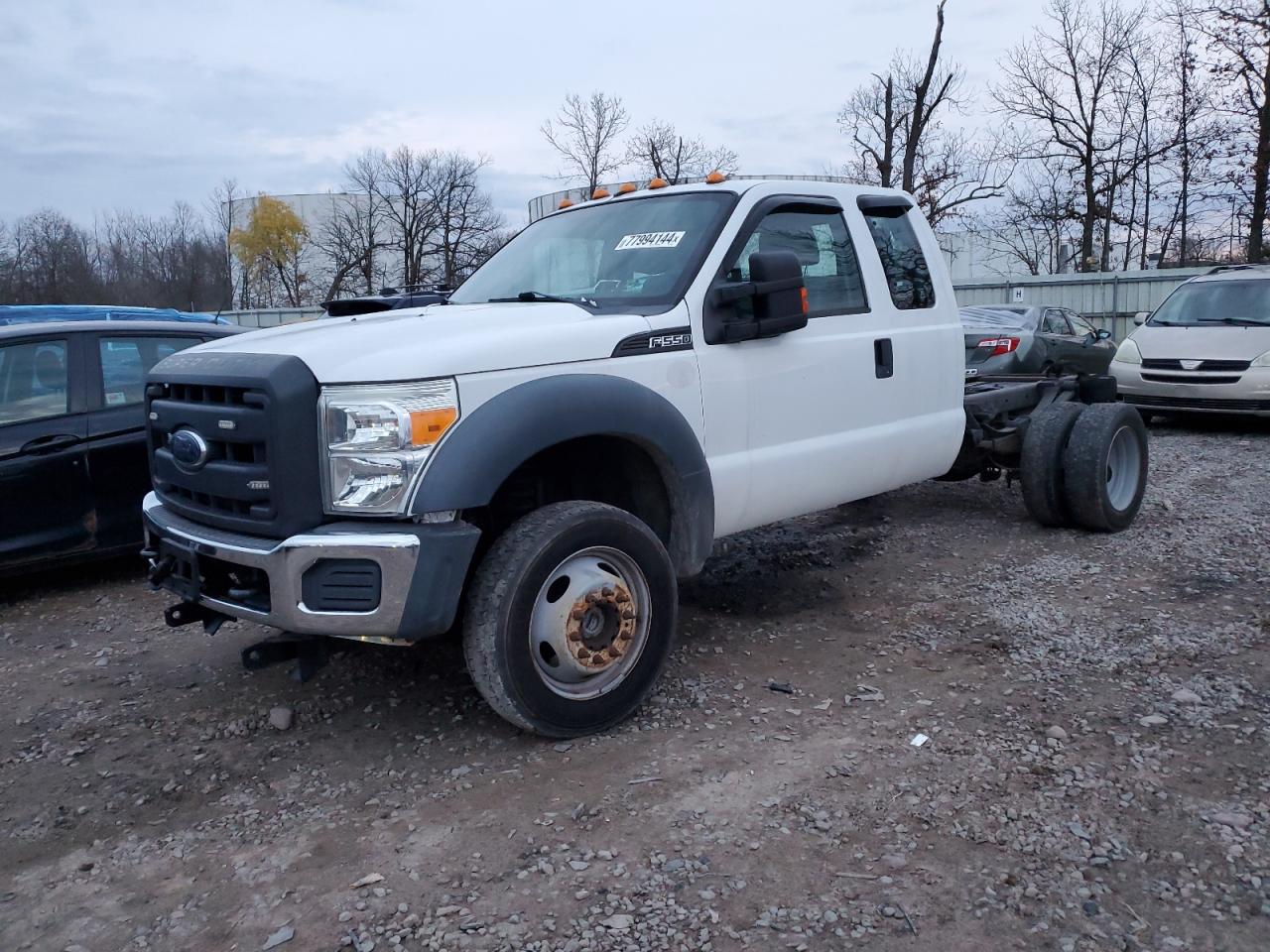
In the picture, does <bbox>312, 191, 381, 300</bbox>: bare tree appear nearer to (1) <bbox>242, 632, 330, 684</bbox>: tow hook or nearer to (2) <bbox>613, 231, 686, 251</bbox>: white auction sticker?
(2) <bbox>613, 231, 686, 251</bbox>: white auction sticker

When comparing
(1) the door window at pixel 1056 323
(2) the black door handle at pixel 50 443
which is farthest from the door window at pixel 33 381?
(1) the door window at pixel 1056 323

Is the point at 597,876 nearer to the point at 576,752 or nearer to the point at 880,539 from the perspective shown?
the point at 576,752

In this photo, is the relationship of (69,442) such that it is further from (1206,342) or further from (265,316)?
(265,316)

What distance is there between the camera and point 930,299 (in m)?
5.56

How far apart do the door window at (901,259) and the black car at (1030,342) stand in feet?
21.4

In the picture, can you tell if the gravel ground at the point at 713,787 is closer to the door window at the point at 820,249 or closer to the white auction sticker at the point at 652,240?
the door window at the point at 820,249

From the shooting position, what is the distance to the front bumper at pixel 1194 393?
11094mm

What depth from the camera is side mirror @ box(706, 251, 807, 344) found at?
13.9ft

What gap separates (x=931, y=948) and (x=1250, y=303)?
38.8ft

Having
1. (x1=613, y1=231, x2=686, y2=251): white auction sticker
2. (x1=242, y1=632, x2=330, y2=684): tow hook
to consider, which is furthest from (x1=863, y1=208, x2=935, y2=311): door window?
(x1=242, y1=632, x2=330, y2=684): tow hook

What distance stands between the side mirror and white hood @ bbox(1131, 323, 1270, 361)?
356 inches

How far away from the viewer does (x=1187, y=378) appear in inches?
457

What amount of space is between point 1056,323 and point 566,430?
13.2m

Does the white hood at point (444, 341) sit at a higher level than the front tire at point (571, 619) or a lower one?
higher
